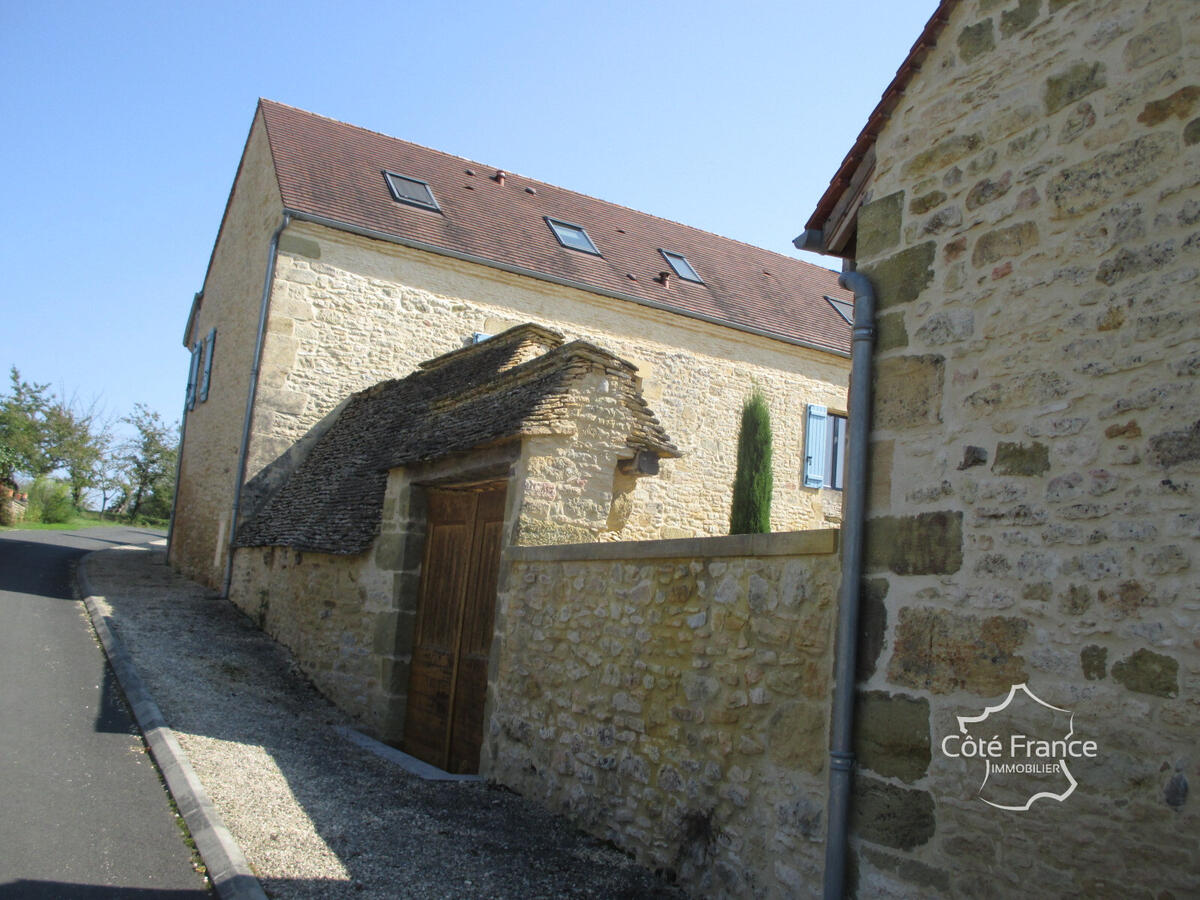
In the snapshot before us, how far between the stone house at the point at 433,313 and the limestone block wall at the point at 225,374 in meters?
0.07

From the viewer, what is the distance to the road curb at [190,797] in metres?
4.21

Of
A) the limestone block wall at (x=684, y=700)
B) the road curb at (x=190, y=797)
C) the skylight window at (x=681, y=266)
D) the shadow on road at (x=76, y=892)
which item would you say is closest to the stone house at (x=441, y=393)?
the skylight window at (x=681, y=266)

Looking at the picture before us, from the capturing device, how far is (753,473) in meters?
14.6

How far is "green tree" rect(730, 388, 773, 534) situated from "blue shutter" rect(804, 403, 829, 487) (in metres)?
0.98

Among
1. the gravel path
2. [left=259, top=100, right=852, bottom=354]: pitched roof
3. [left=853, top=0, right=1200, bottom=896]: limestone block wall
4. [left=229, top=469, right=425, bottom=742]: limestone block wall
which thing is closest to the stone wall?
[left=229, top=469, right=425, bottom=742]: limestone block wall

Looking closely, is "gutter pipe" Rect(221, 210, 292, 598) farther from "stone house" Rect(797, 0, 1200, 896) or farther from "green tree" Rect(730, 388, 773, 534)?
"stone house" Rect(797, 0, 1200, 896)

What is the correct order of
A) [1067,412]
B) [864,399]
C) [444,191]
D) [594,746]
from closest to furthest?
[1067,412] < [864,399] < [594,746] < [444,191]

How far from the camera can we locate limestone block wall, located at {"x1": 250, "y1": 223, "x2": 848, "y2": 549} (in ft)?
42.1

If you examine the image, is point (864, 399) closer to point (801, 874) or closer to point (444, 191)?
point (801, 874)

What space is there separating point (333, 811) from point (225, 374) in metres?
10.9

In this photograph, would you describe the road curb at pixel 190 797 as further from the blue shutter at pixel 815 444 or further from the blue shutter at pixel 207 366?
the blue shutter at pixel 815 444

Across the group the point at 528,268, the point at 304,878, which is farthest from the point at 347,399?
the point at 304,878

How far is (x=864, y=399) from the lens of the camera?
3646 mm

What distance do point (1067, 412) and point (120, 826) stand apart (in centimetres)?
507
